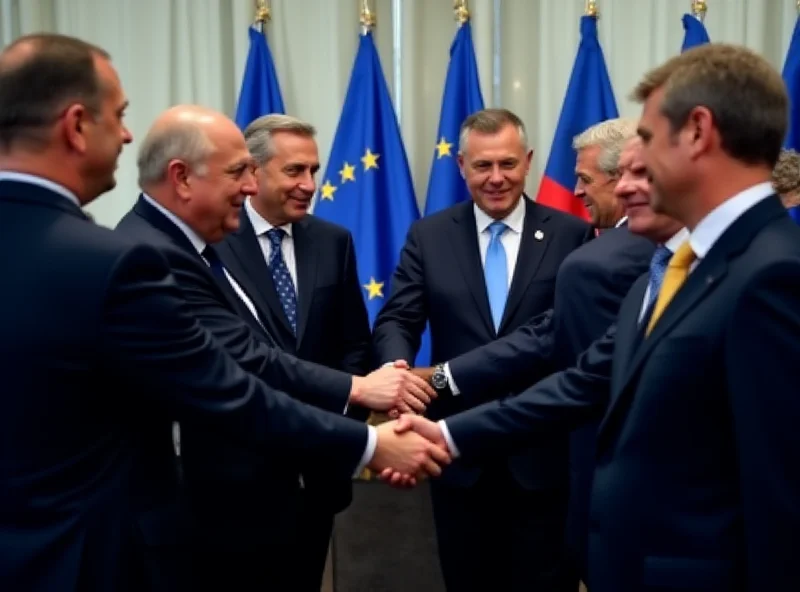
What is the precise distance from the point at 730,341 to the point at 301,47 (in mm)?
3497

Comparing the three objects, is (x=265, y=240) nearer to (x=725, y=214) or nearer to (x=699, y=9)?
→ (x=725, y=214)

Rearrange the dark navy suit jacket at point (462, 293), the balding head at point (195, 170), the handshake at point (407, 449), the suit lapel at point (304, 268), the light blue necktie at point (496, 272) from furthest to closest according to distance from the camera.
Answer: the light blue necktie at point (496, 272) < the dark navy suit jacket at point (462, 293) < the suit lapel at point (304, 268) < the handshake at point (407, 449) < the balding head at point (195, 170)

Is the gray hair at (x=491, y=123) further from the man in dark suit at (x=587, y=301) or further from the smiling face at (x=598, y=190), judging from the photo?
the man in dark suit at (x=587, y=301)

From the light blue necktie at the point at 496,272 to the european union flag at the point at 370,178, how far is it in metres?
0.98

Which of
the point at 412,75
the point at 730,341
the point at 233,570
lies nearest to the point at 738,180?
the point at 730,341

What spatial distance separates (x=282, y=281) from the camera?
10.3 ft

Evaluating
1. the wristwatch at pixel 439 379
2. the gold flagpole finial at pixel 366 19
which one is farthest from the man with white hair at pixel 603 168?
the gold flagpole finial at pixel 366 19

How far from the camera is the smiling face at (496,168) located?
3.43m

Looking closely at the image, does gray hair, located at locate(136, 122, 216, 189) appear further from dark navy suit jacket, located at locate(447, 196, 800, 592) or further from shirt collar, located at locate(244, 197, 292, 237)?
dark navy suit jacket, located at locate(447, 196, 800, 592)

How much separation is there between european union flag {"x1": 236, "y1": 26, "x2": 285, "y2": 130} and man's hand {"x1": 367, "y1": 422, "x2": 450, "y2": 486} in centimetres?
215

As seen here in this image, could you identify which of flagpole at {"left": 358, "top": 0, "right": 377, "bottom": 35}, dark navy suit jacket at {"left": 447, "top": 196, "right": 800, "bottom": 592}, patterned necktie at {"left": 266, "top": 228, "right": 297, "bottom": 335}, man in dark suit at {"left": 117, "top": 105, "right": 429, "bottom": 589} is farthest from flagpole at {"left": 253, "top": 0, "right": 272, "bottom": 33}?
dark navy suit jacket at {"left": 447, "top": 196, "right": 800, "bottom": 592}

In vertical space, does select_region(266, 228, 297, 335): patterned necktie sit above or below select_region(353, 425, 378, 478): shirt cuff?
above

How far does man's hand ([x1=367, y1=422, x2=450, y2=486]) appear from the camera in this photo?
2.69m

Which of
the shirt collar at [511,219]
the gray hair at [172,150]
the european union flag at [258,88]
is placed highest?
the european union flag at [258,88]
